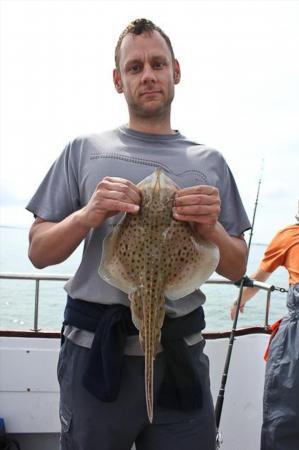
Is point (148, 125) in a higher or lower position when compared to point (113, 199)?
higher

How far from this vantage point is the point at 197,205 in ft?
5.74

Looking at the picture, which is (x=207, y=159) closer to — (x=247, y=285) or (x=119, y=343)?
(x=119, y=343)

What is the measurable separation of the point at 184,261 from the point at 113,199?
41 centimetres

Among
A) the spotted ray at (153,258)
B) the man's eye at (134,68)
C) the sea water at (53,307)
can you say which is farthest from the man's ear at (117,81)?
the sea water at (53,307)

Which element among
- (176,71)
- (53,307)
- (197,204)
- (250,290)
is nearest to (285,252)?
(250,290)

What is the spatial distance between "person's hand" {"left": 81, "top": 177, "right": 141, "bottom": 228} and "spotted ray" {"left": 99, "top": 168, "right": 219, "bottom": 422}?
0.25 ft

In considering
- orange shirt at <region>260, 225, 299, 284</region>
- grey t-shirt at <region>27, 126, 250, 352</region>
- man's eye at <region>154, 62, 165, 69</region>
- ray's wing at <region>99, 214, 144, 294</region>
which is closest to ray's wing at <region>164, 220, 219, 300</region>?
ray's wing at <region>99, 214, 144, 294</region>

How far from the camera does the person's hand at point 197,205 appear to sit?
175 centimetres

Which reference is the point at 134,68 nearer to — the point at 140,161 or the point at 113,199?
the point at 140,161

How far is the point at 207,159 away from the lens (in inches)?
90.7

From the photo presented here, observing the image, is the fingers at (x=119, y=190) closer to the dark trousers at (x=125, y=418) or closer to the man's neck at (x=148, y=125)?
the man's neck at (x=148, y=125)

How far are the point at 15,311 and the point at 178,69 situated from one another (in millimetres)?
17387

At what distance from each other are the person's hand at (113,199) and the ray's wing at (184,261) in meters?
0.21

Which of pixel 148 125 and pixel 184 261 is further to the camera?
pixel 148 125
